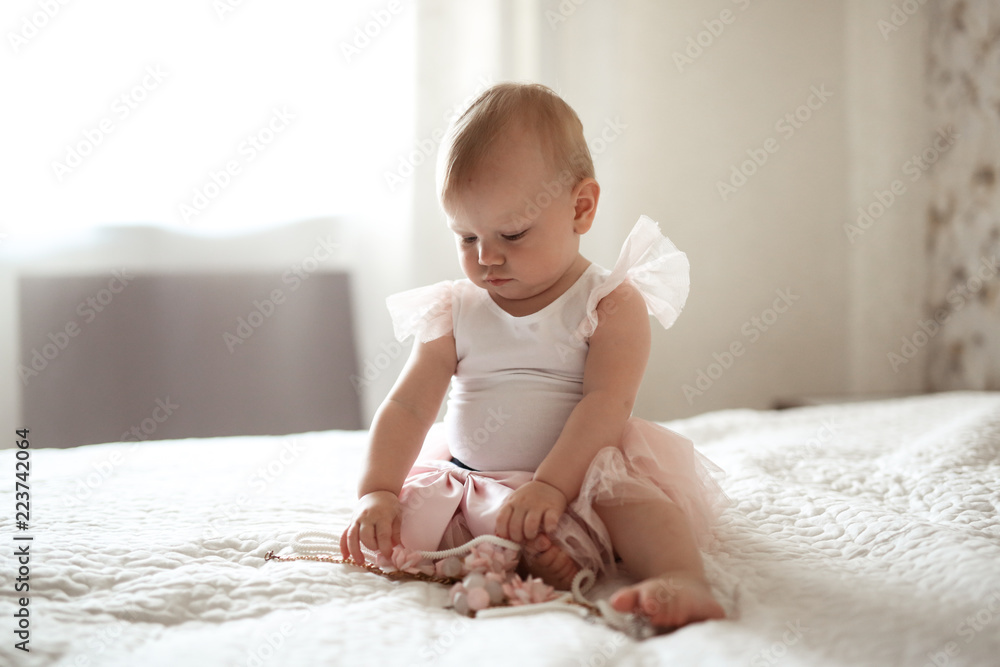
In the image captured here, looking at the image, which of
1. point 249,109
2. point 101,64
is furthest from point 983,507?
point 101,64

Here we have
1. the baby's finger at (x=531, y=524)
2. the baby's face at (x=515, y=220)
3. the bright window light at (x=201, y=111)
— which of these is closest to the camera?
the baby's finger at (x=531, y=524)

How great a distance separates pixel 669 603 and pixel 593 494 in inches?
6.5

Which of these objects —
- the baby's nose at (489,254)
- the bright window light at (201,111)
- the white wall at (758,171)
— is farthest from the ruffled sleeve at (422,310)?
the white wall at (758,171)

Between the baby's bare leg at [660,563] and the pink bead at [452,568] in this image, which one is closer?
the baby's bare leg at [660,563]

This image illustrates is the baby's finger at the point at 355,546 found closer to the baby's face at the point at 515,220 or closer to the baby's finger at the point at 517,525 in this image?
the baby's finger at the point at 517,525

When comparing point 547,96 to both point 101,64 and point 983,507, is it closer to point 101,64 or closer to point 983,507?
point 983,507

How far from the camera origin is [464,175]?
82 centimetres

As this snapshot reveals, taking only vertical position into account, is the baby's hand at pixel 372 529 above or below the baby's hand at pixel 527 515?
below

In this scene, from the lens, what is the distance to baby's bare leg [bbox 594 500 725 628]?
1.94 feet

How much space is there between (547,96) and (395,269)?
4.47 feet

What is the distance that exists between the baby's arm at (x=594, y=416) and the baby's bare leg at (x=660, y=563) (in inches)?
2.1

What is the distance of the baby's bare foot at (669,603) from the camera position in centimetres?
59

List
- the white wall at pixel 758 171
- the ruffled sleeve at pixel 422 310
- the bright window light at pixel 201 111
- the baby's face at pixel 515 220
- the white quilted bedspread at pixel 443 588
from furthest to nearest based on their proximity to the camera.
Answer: the white wall at pixel 758 171 < the bright window light at pixel 201 111 < the ruffled sleeve at pixel 422 310 < the baby's face at pixel 515 220 < the white quilted bedspread at pixel 443 588

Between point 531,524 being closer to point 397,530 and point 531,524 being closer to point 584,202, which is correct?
point 397,530
